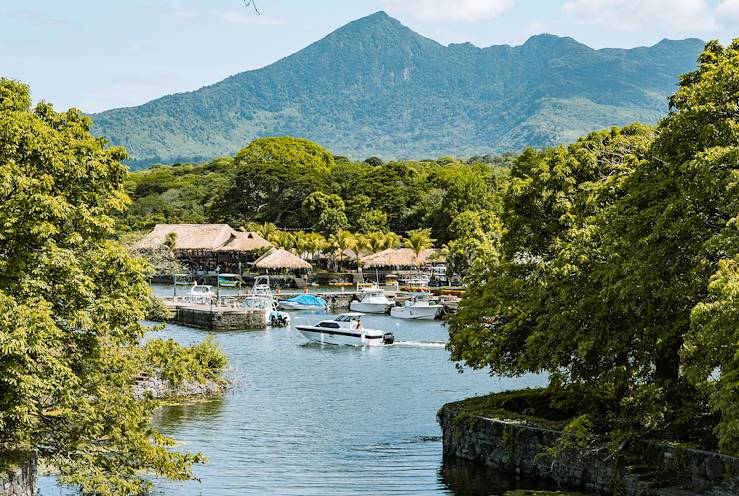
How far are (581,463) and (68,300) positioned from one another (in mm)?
10260

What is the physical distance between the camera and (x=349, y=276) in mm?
92812

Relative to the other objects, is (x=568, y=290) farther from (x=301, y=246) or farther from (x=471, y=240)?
(x=301, y=246)

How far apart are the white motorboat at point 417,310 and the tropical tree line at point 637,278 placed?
3782cm

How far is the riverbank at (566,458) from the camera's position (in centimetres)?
1689

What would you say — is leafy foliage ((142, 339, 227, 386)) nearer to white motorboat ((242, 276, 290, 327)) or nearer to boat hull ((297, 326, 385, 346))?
boat hull ((297, 326, 385, 346))

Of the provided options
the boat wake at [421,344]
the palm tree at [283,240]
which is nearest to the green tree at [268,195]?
the palm tree at [283,240]

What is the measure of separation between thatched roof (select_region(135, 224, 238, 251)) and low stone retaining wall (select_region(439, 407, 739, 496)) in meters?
71.9

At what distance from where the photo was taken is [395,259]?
9094 centimetres

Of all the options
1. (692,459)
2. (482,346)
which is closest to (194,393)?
(482,346)

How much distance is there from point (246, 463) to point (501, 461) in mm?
6243

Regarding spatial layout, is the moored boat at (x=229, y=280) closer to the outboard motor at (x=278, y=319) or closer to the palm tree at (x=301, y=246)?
the palm tree at (x=301, y=246)

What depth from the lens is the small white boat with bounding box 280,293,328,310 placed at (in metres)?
66.3

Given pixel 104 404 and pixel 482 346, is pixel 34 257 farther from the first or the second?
pixel 482 346

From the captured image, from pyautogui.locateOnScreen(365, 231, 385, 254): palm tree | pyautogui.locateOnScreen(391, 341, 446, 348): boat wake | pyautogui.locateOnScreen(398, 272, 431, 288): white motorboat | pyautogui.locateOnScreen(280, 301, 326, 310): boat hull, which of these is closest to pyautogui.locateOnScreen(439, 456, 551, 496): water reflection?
pyautogui.locateOnScreen(391, 341, 446, 348): boat wake
